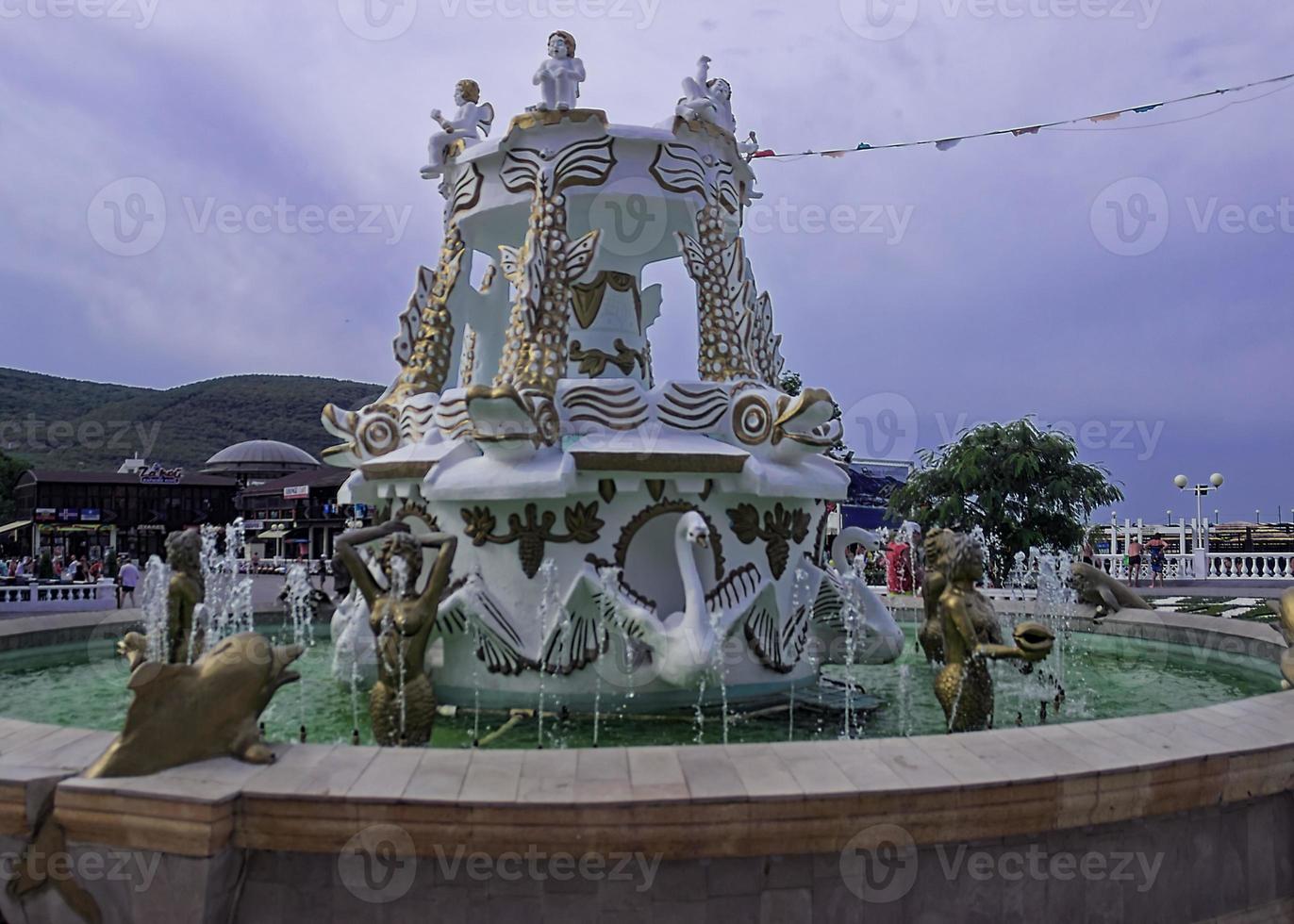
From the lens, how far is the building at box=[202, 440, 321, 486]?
6097 cm

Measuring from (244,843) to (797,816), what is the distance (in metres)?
2.34

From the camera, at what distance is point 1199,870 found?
14.7 feet

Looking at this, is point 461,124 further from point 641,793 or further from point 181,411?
point 181,411

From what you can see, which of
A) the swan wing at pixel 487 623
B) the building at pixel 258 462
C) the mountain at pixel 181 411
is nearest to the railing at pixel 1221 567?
the swan wing at pixel 487 623

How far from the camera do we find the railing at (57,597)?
19209mm

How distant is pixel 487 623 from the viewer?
8.05 metres

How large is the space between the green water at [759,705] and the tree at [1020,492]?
779 cm

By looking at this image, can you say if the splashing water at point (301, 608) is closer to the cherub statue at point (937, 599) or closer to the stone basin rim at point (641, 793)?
the stone basin rim at point (641, 793)

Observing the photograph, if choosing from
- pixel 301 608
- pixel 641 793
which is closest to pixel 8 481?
pixel 301 608

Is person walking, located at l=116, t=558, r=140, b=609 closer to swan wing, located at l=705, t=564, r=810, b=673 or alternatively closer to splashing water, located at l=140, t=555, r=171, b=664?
splashing water, located at l=140, t=555, r=171, b=664

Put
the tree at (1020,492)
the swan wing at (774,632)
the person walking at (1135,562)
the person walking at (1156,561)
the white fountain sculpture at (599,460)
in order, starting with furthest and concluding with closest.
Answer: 1. the person walking at (1156,561)
2. the person walking at (1135,562)
3. the tree at (1020,492)
4. the swan wing at (774,632)
5. the white fountain sculpture at (599,460)

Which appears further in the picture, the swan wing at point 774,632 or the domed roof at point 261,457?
the domed roof at point 261,457

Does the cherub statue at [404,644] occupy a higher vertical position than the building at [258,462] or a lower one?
lower

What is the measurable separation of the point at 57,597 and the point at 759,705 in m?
17.9
